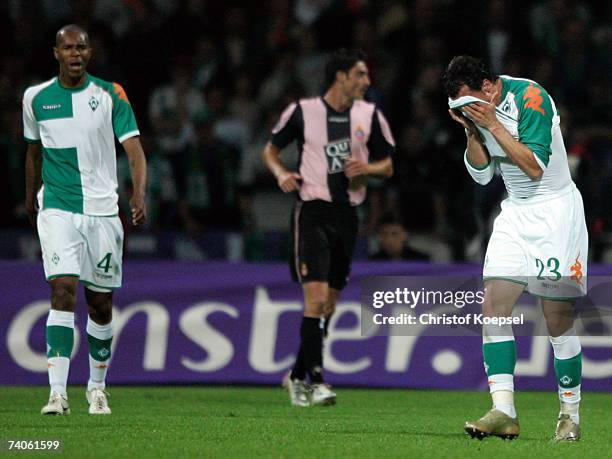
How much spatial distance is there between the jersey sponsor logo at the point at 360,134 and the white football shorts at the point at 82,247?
2148 millimetres

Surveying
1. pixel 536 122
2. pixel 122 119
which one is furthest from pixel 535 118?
pixel 122 119

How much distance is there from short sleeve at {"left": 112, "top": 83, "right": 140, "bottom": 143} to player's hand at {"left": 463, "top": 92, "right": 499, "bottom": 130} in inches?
106

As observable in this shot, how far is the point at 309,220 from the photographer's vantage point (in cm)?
1020

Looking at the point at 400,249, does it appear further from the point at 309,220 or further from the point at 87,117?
the point at 87,117

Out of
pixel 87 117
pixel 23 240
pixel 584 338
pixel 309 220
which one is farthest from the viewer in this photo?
pixel 23 240

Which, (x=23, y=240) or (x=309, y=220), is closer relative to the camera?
(x=309, y=220)

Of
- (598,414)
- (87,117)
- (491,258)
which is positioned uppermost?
(87,117)

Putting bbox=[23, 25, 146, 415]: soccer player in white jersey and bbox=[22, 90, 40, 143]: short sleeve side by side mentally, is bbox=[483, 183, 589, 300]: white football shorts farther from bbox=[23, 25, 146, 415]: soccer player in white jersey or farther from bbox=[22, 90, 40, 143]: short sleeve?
bbox=[22, 90, 40, 143]: short sleeve

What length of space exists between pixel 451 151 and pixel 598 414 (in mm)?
4721

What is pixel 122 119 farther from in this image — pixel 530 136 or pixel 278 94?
pixel 278 94

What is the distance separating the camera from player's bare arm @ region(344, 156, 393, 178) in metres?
10.2

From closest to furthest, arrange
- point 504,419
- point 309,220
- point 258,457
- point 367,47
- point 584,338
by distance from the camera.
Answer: point 258,457 → point 504,419 → point 309,220 → point 584,338 → point 367,47

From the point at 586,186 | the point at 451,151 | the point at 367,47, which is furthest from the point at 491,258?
the point at 367,47

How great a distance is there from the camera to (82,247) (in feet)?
29.1
